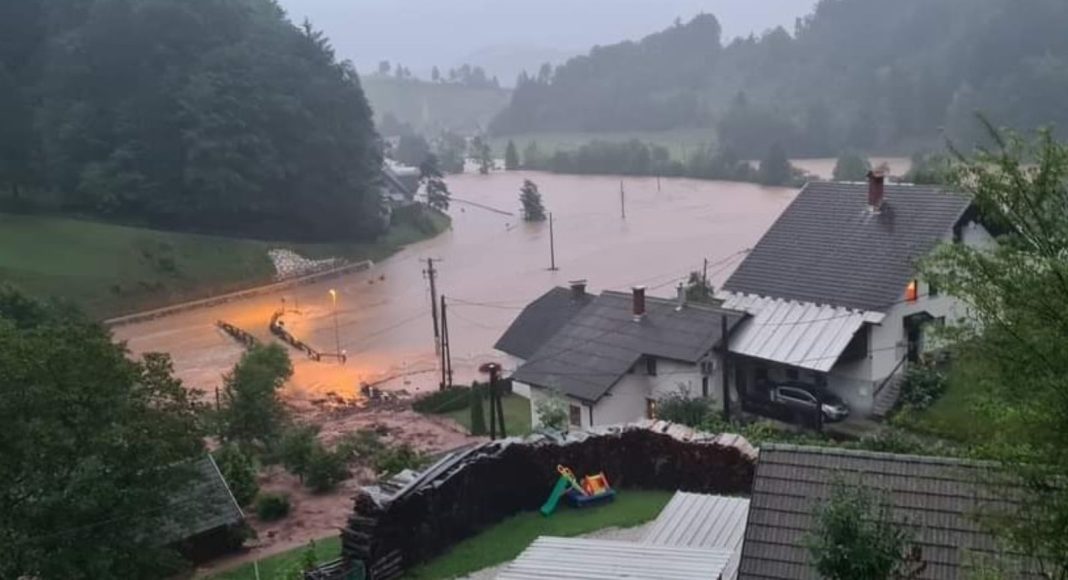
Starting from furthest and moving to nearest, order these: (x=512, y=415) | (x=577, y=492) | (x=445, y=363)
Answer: (x=445, y=363) < (x=512, y=415) < (x=577, y=492)

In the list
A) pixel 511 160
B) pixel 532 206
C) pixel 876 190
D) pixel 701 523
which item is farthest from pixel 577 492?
pixel 511 160

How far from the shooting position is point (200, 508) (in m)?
13.9

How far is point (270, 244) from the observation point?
179 ft

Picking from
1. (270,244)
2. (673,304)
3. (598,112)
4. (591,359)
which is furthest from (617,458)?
(598,112)

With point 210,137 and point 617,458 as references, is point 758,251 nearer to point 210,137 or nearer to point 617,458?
point 617,458

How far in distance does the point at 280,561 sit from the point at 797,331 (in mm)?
11072

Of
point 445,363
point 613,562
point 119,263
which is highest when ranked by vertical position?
point 613,562

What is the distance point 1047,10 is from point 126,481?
9384 cm

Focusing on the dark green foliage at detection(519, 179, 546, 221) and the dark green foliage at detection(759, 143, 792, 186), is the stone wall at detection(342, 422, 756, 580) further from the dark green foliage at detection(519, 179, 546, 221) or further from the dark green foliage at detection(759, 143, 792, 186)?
the dark green foliage at detection(759, 143, 792, 186)

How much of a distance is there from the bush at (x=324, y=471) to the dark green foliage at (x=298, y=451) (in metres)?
0.12

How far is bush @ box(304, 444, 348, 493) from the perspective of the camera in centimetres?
1862

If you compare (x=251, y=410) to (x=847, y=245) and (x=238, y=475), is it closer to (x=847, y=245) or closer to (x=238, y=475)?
(x=238, y=475)

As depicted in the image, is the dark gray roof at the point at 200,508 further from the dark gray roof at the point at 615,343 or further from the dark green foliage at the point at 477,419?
the dark green foliage at the point at 477,419

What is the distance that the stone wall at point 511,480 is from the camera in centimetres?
1377
